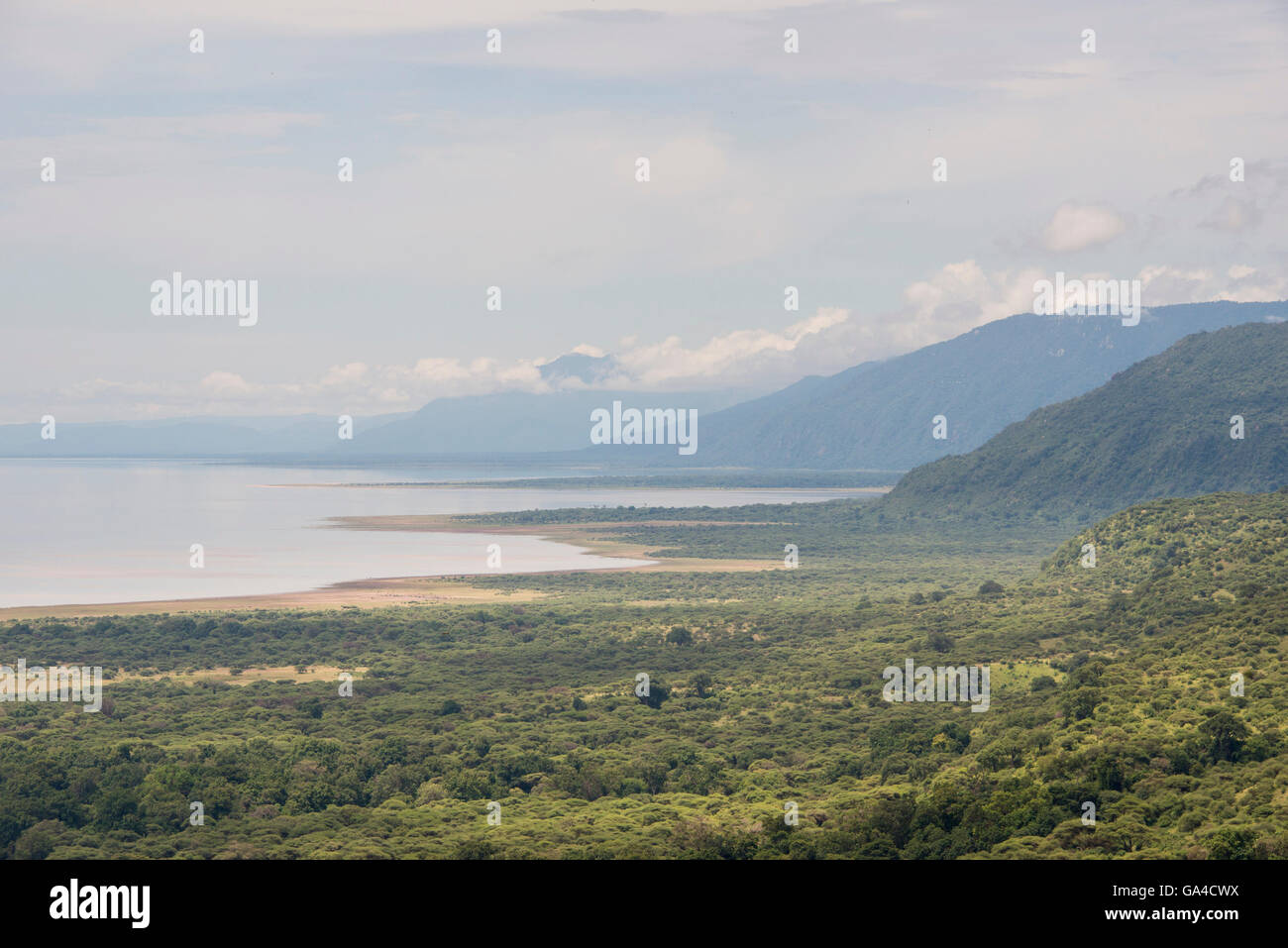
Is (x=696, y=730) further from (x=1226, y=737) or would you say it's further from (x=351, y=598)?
(x=351, y=598)

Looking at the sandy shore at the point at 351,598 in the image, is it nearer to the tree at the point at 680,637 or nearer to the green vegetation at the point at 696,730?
the green vegetation at the point at 696,730

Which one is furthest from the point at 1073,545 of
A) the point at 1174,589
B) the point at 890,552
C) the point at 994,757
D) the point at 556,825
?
the point at 556,825

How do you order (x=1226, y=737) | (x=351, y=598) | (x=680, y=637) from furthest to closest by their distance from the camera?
1. (x=351, y=598)
2. (x=680, y=637)
3. (x=1226, y=737)

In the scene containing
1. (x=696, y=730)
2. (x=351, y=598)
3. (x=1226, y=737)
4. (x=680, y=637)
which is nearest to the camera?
(x=1226, y=737)

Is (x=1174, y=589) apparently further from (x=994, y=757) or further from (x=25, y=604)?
(x=25, y=604)

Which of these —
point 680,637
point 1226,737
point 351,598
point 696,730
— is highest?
point 351,598

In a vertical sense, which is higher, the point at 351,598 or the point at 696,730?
the point at 351,598

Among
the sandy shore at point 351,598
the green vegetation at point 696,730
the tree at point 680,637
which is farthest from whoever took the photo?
the sandy shore at point 351,598

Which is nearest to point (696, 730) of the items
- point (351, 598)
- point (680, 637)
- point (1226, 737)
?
point (1226, 737)

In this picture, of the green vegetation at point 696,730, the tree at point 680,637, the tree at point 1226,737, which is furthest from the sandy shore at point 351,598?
the tree at point 1226,737
